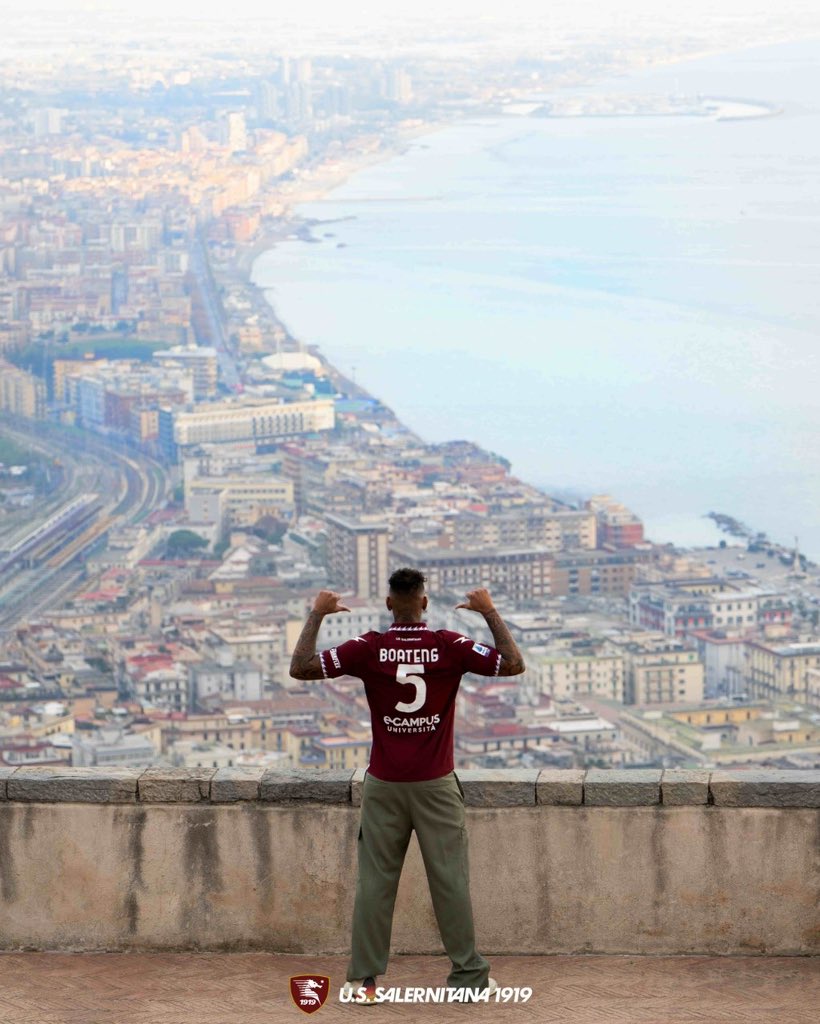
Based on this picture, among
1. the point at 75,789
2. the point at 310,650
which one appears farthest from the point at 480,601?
the point at 75,789

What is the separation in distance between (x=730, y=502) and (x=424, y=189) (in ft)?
102

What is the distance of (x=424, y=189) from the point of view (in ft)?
259

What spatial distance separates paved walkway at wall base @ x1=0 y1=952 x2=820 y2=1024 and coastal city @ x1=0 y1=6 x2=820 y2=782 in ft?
79.8

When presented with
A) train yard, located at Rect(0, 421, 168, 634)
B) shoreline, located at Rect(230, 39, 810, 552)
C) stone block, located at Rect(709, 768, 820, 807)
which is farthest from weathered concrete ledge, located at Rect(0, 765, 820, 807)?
shoreline, located at Rect(230, 39, 810, 552)

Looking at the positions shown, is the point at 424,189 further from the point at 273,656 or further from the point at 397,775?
the point at 397,775

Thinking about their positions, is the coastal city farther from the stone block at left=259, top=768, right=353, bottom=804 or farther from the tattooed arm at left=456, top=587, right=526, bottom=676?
the tattooed arm at left=456, top=587, right=526, bottom=676

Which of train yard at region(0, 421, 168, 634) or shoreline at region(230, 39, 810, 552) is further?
shoreline at region(230, 39, 810, 552)

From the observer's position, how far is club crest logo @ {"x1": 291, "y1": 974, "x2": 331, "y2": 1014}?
3113 millimetres

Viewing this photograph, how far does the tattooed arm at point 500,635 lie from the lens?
290 cm

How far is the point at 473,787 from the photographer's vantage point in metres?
3.40

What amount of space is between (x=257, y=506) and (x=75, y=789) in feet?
151

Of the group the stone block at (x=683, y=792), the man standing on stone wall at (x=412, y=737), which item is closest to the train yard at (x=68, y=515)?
the stone block at (x=683, y=792)

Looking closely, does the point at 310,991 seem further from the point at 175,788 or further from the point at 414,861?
the point at 175,788

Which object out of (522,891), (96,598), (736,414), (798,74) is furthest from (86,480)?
(522,891)
